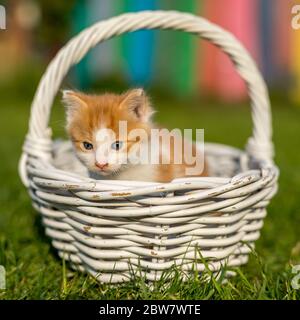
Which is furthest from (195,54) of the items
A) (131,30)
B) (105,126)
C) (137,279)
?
(137,279)

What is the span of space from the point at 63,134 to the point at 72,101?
1.37m

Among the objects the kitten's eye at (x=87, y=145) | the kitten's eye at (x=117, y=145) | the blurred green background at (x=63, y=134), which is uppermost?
the kitten's eye at (x=117, y=145)

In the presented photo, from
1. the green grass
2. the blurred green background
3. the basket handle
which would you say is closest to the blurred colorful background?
the blurred green background

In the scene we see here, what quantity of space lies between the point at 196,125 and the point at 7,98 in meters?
3.69

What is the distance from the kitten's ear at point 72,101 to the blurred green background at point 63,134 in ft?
0.35

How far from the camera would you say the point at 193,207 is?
55.0 inches

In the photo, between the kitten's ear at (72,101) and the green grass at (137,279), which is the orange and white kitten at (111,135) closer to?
the kitten's ear at (72,101)

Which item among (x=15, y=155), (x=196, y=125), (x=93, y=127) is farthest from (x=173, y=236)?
(x=196, y=125)

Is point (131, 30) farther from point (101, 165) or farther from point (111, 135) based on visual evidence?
point (101, 165)

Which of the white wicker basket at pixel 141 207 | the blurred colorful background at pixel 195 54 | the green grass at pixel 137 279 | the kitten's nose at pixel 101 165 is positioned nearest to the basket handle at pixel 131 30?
the white wicker basket at pixel 141 207

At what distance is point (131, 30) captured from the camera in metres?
1.70

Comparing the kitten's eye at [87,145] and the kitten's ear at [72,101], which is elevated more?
the kitten's ear at [72,101]

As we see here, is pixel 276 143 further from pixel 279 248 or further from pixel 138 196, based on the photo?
pixel 138 196

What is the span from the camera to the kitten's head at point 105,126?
162cm
